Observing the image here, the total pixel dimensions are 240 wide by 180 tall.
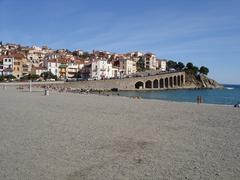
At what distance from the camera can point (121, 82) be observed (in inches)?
3632

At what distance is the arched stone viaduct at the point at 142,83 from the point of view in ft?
269

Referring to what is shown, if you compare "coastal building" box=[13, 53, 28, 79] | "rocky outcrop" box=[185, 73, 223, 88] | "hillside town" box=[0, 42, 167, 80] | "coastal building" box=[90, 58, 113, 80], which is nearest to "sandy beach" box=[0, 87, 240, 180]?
"hillside town" box=[0, 42, 167, 80]

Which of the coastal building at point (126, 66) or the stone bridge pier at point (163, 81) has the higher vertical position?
the coastal building at point (126, 66)

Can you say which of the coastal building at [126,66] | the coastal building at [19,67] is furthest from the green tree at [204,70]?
the coastal building at [19,67]

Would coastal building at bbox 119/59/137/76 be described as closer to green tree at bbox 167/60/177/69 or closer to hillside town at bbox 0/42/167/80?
hillside town at bbox 0/42/167/80

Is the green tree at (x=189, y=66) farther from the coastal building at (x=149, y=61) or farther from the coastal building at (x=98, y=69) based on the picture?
the coastal building at (x=98, y=69)

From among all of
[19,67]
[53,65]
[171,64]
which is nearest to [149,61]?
[171,64]

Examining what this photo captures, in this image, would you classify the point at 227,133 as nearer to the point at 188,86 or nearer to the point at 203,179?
the point at 203,179

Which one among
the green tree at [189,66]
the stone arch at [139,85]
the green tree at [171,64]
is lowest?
the stone arch at [139,85]

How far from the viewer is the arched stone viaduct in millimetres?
81875

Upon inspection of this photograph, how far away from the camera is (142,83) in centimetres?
10419

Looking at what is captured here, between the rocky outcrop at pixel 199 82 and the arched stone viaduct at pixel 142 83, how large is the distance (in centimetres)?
620

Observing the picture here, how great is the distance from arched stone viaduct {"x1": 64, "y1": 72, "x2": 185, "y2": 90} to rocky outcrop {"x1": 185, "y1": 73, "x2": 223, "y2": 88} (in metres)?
6.20

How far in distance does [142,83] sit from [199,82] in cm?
4614
